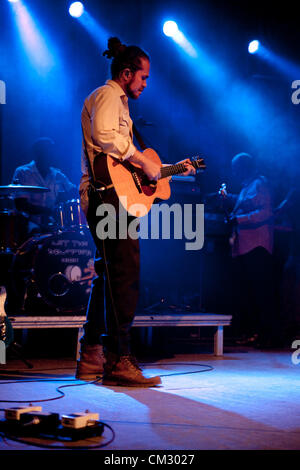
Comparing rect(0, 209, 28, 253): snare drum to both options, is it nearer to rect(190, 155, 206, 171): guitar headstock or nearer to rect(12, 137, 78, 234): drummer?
rect(12, 137, 78, 234): drummer

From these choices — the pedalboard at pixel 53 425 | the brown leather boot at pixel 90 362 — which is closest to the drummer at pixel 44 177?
the brown leather boot at pixel 90 362

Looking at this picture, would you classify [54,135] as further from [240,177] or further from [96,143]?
[96,143]

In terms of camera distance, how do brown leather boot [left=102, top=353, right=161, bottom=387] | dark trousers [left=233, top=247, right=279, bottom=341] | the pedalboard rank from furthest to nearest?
dark trousers [left=233, top=247, right=279, bottom=341] → brown leather boot [left=102, top=353, right=161, bottom=387] → the pedalboard

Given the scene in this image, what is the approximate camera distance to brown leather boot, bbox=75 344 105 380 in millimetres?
3582

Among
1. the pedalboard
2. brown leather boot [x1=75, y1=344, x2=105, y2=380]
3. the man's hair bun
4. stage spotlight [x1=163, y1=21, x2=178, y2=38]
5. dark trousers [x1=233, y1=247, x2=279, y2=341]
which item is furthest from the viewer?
stage spotlight [x1=163, y1=21, x2=178, y2=38]

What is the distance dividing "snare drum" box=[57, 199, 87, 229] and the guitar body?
1.76 meters

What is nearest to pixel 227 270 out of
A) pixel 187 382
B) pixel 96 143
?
pixel 187 382

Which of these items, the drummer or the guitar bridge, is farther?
the drummer

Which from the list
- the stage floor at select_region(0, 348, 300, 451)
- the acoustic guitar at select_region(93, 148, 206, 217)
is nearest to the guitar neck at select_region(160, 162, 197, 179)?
the acoustic guitar at select_region(93, 148, 206, 217)

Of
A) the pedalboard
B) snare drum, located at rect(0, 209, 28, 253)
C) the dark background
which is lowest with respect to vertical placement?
the pedalboard

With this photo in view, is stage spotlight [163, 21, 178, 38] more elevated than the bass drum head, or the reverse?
stage spotlight [163, 21, 178, 38]

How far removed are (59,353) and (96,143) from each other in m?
2.71

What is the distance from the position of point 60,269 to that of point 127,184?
188 centimetres
